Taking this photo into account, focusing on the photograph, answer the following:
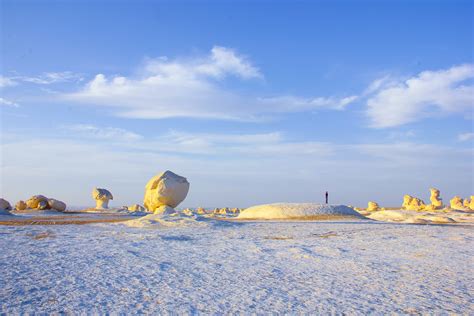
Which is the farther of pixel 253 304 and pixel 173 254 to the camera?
pixel 173 254

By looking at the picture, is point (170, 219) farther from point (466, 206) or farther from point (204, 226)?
point (466, 206)

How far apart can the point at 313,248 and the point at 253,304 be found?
3.76m

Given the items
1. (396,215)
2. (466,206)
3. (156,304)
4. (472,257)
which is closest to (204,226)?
(472,257)

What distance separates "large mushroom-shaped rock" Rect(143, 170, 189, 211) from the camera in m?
22.2

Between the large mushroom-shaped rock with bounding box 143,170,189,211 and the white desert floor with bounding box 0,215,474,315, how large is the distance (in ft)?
46.4

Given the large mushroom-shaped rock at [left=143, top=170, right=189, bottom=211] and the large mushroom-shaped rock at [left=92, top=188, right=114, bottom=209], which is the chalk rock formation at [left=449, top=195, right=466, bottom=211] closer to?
the large mushroom-shaped rock at [left=143, top=170, right=189, bottom=211]

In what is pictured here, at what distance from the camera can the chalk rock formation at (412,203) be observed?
36466 millimetres

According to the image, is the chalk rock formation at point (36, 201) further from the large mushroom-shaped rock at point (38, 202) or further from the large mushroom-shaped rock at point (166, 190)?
the large mushroom-shaped rock at point (166, 190)

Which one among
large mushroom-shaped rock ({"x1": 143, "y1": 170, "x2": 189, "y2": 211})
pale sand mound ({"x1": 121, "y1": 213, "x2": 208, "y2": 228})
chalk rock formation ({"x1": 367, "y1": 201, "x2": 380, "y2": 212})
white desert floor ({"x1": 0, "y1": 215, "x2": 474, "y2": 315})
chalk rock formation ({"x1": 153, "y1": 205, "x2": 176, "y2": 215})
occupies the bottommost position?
white desert floor ({"x1": 0, "y1": 215, "x2": 474, "y2": 315})

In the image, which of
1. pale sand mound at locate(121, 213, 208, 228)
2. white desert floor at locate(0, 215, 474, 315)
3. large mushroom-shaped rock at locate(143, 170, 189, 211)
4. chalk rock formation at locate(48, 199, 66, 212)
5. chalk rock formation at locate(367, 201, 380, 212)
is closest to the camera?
white desert floor at locate(0, 215, 474, 315)

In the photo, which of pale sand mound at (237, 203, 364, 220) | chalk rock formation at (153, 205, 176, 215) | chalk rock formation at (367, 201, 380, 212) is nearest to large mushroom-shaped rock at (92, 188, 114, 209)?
chalk rock formation at (153, 205, 176, 215)

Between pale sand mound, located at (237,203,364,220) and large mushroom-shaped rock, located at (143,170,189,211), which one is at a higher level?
large mushroom-shaped rock, located at (143,170,189,211)

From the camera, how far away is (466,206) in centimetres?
3528

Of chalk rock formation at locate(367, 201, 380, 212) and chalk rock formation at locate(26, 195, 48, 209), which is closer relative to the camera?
chalk rock formation at locate(26, 195, 48, 209)
